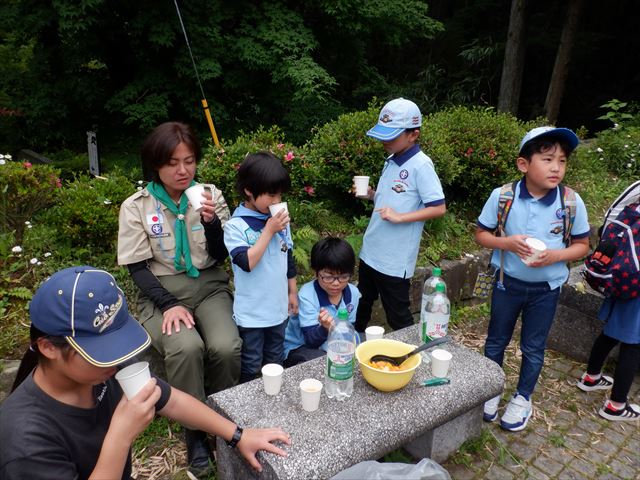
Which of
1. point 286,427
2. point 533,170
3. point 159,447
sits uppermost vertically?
point 533,170

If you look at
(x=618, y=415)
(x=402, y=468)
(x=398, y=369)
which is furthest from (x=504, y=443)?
(x=402, y=468)

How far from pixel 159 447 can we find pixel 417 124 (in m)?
2.89

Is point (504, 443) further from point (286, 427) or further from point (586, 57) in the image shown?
point (586, 57)

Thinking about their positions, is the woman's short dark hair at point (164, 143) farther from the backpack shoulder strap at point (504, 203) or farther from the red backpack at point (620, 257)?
the red backpack at point (620, 257)

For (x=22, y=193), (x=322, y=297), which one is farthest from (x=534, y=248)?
(x=22, y=193)

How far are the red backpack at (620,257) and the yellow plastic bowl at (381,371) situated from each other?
1662 mm

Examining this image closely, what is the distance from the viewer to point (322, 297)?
3.41m

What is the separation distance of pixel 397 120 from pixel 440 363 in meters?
1.73

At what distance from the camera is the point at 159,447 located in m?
3.18

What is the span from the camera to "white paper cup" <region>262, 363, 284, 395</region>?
2.50 m

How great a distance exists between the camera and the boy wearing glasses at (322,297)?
3.28m

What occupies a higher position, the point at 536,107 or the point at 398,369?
the point at 536,107

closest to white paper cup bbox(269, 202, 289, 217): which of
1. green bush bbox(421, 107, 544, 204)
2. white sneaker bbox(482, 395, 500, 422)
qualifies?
white sneaker bbox(482, 395, 500, 422)

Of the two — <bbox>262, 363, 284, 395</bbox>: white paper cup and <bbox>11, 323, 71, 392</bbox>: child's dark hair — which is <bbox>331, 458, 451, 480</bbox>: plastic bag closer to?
<bbox>262, 363, 284, 395</bbox>: white paper cup
